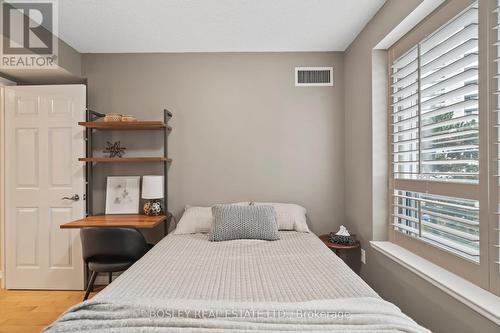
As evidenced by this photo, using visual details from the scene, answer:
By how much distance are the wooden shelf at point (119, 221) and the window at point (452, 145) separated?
7.07 feet

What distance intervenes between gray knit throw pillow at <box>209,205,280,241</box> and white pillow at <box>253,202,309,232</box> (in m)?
0.29

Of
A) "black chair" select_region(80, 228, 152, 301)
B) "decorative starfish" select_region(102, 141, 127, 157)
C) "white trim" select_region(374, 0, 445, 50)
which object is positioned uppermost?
"white trim" select_region(374, 0, 445, 50)

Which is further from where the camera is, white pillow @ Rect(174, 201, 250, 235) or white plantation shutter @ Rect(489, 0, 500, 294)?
white pillow @ Rect(174, 201, 250, 235)

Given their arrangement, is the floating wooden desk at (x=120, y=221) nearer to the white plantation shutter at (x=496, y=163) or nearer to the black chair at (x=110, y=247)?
the black chair at (x=110, y=247)

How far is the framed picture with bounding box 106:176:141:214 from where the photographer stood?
10.1 feet

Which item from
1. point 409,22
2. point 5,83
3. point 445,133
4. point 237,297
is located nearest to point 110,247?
point 237,297

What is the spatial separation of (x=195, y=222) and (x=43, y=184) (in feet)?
5.76

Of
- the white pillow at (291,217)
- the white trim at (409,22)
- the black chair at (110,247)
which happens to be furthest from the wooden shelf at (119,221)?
the white trim at (409,22)

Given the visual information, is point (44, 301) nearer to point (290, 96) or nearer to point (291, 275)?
point (291, 275)

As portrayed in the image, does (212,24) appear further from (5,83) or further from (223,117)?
(5,83)

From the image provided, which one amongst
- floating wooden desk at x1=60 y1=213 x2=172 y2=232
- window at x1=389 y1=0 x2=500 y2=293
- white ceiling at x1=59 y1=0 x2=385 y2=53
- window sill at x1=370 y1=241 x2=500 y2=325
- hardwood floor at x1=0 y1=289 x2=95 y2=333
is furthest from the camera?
floating wooden desk at x1=60 y1=213 x2=172 y2=232

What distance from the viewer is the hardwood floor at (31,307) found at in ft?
7.87

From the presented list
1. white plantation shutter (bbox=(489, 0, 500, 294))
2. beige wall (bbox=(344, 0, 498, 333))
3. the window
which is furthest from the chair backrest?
white plantation shutter (bbox=(489, 0, 500, 294))

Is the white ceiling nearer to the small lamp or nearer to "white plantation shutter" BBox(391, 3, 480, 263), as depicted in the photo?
"white plantation shutter" BBox(391, 3, 480, 263)
